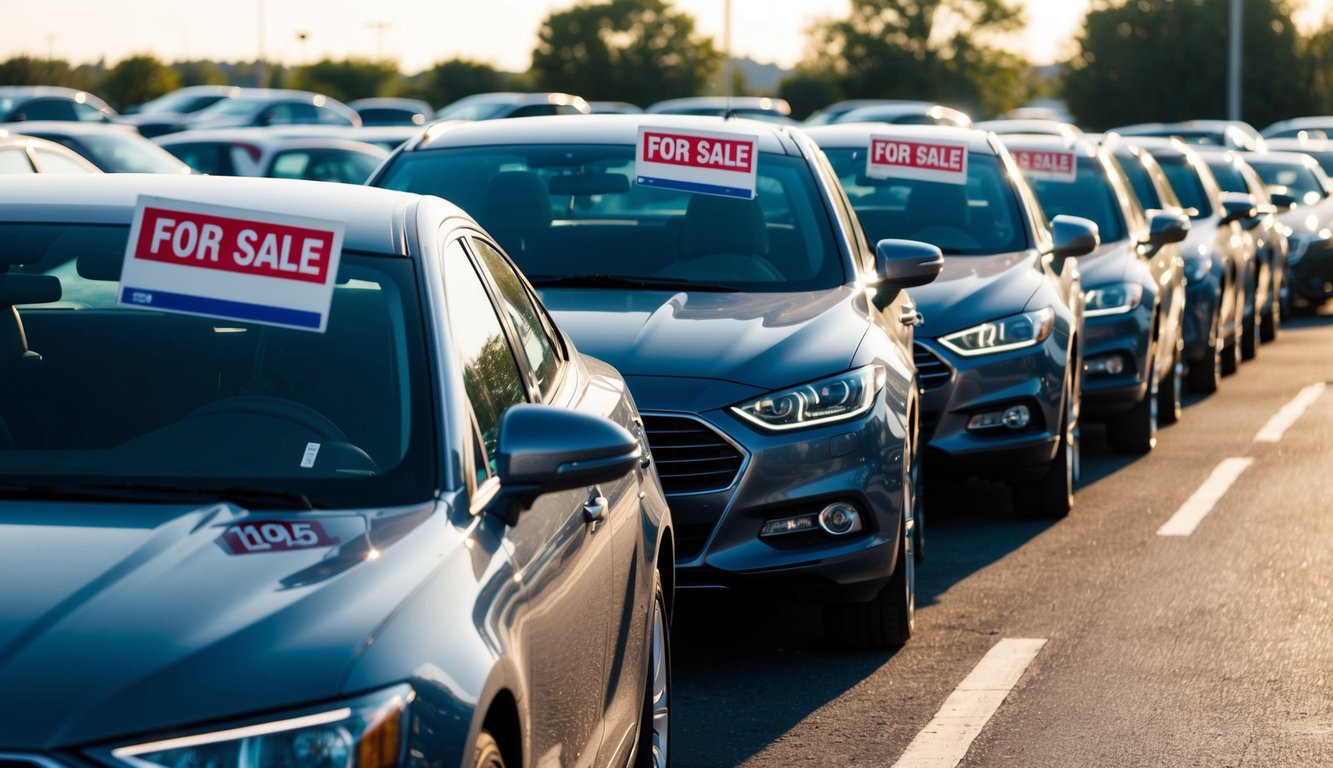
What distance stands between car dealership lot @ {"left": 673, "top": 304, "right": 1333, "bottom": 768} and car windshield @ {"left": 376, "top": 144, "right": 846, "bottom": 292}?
1206mm

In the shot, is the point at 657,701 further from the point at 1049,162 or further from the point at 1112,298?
the point at 1049,162

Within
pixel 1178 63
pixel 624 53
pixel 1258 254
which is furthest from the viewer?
pixel 624 53

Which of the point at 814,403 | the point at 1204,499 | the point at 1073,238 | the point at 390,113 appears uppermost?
the point at 390,113

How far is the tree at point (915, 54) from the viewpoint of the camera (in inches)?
3664

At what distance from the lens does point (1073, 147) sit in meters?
13.3

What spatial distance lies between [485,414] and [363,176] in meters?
13.8

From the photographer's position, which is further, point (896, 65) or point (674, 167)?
point (896, 65)

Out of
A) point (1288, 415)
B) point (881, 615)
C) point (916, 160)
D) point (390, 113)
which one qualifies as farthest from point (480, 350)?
point (390, 113)

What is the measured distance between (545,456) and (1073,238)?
761cm

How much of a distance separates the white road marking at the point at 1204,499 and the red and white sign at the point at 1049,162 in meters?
2.10

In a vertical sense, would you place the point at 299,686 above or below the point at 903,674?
above

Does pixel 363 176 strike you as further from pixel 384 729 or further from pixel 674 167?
pixel 384 729

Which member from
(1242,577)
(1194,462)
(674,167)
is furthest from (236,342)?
(1194,462)

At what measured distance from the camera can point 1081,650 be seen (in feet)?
23.5
